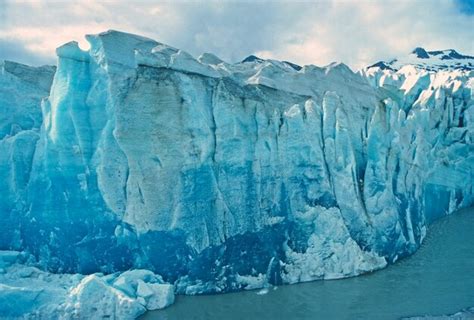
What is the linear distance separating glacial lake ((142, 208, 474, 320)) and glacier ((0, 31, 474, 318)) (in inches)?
16.7

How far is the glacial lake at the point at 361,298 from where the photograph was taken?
467 inches

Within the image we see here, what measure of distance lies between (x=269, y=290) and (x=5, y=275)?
250 inches

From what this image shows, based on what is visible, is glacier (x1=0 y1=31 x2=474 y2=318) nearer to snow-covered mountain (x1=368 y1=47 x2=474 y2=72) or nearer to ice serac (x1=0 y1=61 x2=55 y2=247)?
ice serac (x1=0 y1=61 x2=55 y2=247)

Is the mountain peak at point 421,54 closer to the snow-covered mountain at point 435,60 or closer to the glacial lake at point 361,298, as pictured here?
the snow-covered mountain at point 435,60

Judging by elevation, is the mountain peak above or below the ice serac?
above

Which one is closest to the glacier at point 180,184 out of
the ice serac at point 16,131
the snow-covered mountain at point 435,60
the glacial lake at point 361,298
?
the ice serac at point 16,131

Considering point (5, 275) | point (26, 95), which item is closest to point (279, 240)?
point (5, 275)

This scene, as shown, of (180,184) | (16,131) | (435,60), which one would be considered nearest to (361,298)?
(180,184)

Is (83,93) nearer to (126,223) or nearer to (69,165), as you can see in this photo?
(69,165)

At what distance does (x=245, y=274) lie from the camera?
1343 cm

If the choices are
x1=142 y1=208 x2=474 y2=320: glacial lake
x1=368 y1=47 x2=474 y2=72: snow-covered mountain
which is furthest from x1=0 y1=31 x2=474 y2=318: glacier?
x1=368 y1=47 x2=474 y2=72: snow-covered mountain

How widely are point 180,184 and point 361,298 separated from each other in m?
5.04

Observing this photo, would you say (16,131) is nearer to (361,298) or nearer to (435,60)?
(361,298)

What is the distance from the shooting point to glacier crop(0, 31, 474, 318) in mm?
13273
